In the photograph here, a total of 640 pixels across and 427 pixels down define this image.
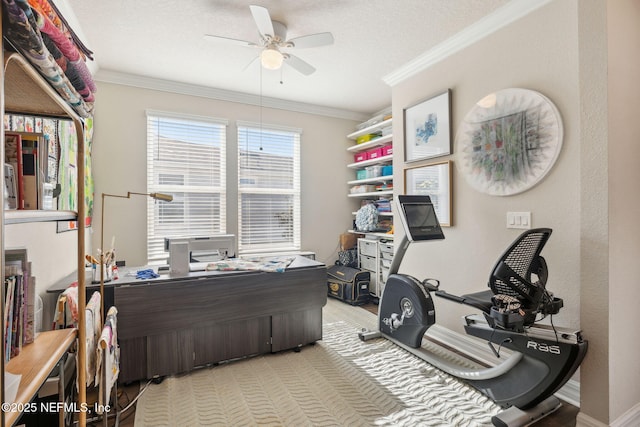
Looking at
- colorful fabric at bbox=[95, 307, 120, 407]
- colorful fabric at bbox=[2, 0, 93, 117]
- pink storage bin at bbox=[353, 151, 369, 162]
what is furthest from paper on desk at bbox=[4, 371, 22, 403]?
pink storage bin at bbox=[353, 151, 369, 162]

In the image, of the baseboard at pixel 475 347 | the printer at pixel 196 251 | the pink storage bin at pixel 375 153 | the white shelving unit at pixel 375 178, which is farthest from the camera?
the pink storage bin at pixel 375 153

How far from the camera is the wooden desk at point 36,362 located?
82 centimetres

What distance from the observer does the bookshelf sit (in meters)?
0.76

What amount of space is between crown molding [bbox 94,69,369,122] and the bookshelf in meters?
2.73

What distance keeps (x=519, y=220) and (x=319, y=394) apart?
187 centimetres

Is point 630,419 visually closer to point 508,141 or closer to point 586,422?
point 586,422

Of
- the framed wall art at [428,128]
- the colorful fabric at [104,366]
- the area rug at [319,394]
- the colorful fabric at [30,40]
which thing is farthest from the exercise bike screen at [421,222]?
the colorful fabric at [30,40]

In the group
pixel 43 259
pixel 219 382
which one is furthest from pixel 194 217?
pixel 219 382

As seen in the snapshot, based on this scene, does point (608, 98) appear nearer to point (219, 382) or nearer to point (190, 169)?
point (219, 382)

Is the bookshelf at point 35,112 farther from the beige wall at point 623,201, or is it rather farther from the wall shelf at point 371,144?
the wall shelf at point 371,144

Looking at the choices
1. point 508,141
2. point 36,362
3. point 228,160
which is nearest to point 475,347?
point 508,141

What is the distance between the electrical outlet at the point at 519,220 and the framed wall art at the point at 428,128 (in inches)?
31.5

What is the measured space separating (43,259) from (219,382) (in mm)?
1408

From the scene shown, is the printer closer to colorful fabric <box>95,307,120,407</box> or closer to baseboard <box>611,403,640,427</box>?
colorful fabric <box>95,307,120,407</box>
